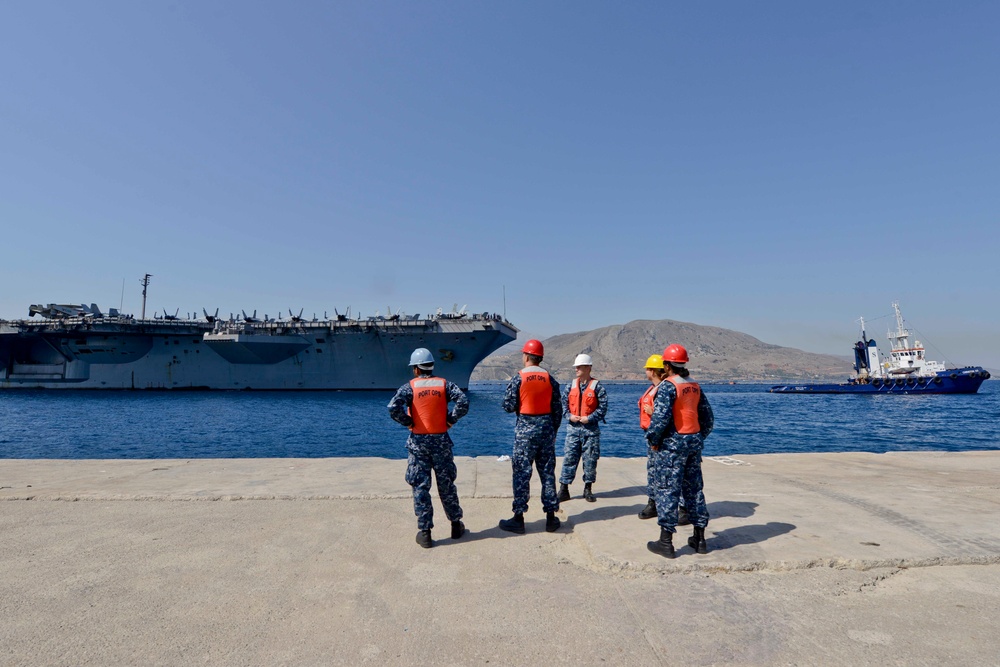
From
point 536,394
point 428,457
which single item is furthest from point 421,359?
point 536,394

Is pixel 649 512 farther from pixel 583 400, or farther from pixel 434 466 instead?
pixel 434 466

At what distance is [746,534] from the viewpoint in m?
4.14

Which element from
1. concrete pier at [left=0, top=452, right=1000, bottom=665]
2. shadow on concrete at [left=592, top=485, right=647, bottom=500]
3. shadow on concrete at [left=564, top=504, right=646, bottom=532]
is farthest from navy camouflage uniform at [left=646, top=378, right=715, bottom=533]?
shadow on concrete at [left=592, top=485, right=647, bottom=500]

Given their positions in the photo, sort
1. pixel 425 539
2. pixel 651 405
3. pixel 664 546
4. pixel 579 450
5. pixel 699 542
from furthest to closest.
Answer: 1. pixel 579 450
2. pixel 651 405
3. pixel 425 539
4. pixel 699 542
5. pixel 664 546

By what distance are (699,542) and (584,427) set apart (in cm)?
218

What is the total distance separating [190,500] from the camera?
17.9 feet

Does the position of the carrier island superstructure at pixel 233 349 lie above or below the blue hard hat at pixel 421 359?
above

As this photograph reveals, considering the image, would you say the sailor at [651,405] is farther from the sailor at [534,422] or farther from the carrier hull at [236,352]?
the carrier hull at [236,352]

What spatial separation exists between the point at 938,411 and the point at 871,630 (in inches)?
2110

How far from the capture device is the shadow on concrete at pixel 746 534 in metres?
3.93

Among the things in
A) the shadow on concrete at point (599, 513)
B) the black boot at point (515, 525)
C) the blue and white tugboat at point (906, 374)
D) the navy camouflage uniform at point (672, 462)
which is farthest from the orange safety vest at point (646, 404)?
the blue and white tugboat at point (906, 374)

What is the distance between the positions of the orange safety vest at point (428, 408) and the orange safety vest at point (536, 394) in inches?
32.9

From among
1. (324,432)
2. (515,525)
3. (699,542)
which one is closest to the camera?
(699,542)

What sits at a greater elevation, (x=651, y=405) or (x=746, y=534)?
(x=651, y=405)
